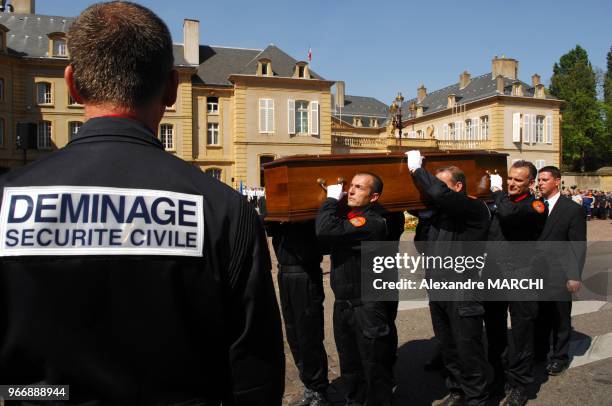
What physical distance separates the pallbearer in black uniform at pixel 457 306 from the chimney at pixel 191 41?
35.6 m

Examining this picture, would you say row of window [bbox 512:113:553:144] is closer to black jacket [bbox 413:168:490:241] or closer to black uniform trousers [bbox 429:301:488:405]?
black jacket [bbox 413:168:490:241]

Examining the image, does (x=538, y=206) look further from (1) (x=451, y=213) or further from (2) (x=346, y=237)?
(2) (x=346, y=237)

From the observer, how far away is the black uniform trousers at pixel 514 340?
499 centimetres

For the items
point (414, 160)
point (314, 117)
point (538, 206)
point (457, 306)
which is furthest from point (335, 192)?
point (314, 117)

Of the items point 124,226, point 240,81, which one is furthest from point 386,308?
point 240,81

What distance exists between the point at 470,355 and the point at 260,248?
3.50 m

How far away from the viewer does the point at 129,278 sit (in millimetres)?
1533

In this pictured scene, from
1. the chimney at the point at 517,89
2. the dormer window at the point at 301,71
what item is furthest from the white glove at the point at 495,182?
the chimney at the point at 517,89

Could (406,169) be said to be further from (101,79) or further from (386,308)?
(101,79)

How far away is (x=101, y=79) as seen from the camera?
1.64m

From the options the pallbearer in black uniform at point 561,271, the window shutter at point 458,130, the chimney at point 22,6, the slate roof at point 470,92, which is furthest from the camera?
the window shutter at point 458,130

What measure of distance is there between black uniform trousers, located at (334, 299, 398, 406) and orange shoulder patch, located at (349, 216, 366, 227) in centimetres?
68

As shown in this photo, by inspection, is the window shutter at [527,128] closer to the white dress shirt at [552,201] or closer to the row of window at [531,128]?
the row of window at [531,128]

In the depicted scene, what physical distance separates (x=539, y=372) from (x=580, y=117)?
5972 centimetres
